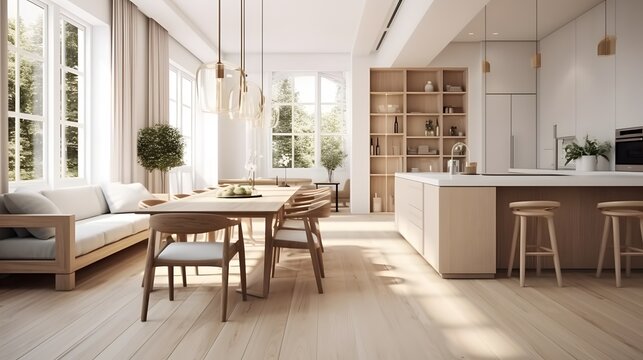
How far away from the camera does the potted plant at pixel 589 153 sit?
6.98 m

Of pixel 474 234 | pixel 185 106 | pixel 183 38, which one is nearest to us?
pixel 474 234

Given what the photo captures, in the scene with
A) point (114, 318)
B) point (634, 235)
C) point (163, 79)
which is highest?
point (163, 79)

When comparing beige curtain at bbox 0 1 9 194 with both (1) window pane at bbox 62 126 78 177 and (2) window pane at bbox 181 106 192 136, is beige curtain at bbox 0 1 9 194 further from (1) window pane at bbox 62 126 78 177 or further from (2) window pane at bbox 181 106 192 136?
(2) window pane at bbox 181 106 192 136

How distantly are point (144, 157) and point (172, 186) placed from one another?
8.02 feet

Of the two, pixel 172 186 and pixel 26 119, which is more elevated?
pixel 26 119

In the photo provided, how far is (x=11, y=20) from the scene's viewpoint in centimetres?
493

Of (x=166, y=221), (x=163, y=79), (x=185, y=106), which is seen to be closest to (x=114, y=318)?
(x=166, y=221)

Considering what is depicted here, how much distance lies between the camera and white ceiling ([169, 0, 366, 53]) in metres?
7.78

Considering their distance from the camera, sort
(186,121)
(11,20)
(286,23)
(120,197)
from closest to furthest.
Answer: (11,20), (120,197), (286,23), (186,121)

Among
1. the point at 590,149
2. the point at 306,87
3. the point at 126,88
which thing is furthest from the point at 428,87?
the point at 126,88

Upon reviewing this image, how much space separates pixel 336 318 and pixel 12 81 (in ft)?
13.4

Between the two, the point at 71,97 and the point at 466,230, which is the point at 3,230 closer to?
the point at 71,97

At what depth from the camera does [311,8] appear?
26.2ft

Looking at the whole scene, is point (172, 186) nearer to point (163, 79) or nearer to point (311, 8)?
point (163, 79)
